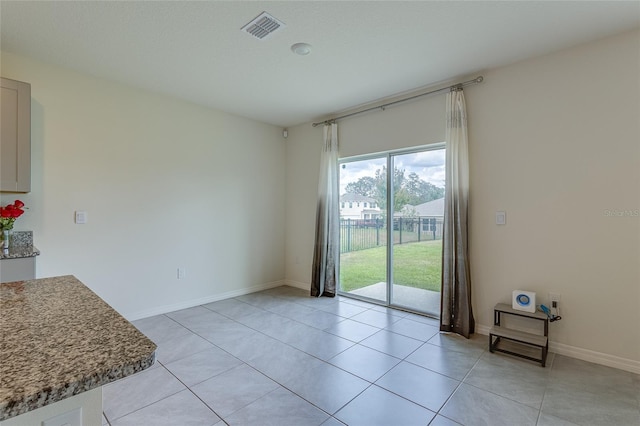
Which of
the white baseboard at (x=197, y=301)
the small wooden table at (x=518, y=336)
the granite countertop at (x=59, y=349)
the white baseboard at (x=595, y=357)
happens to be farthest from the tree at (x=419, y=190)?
the granite countertop at (x=59, y=349)

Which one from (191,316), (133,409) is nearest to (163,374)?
(133,409)

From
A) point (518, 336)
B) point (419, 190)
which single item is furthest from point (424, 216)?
point (518, 336)

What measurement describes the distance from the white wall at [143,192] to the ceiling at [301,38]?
391 mm

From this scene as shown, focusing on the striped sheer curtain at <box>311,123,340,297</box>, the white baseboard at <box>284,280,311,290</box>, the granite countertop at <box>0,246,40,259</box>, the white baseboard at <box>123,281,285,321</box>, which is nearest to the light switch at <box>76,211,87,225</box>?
the granite countertop at <box>0,246,40,259</box>

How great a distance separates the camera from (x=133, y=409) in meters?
1.98

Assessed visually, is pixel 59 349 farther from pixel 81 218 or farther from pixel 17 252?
Result: pixel 81 218

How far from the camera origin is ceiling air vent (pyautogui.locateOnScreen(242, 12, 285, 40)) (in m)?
2.26

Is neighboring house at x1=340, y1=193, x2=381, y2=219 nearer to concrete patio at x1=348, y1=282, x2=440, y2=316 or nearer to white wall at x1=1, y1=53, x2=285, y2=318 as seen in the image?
concrete patio at x1=348, y1=282, x2=440, y2=316

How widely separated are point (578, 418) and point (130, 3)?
4016 mm

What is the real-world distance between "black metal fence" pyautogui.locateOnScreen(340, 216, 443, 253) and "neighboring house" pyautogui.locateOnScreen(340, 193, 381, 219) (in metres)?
0.07

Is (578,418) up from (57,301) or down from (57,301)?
down

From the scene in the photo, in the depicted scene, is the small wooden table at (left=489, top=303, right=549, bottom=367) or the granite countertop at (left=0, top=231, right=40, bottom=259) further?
the small wooden table at (left=489, top=303, right=549, bottom=367)

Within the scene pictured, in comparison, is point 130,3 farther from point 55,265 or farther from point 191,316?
point 191,316

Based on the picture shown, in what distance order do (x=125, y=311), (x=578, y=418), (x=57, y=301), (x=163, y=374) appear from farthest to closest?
1. (x=125, y=311)
2. (x=163, y=374)
3. (x=578, y=418)
4. (x=57, y=301)
